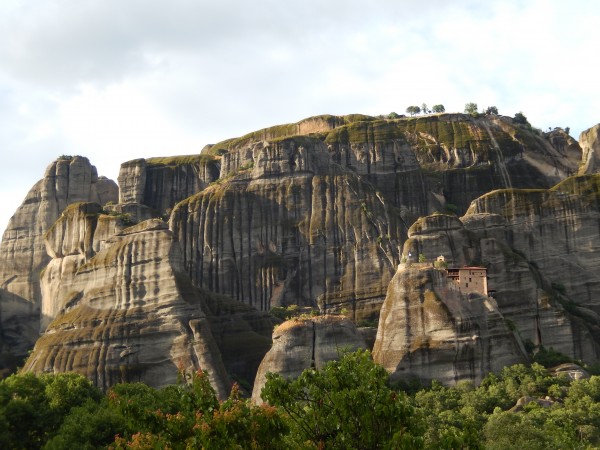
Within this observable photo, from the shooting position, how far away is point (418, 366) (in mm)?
75250

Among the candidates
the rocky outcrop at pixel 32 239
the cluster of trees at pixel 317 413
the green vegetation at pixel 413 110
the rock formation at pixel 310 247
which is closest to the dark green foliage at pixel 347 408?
the cluster of trees at pixel 317 413

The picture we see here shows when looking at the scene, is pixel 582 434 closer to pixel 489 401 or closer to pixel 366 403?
pixel 489 401

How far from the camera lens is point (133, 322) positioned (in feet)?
274

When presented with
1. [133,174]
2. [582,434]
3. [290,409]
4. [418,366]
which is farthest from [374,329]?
[290,409]

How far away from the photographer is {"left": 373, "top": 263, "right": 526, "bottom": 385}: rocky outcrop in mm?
75000

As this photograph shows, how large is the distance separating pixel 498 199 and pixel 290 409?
64151 mm

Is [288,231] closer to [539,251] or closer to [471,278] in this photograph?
[539,251]

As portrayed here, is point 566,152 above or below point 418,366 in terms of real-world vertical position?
above

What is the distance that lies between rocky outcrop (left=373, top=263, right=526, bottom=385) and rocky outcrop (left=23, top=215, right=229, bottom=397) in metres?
13.7

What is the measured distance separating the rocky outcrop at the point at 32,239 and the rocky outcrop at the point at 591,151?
5557cm

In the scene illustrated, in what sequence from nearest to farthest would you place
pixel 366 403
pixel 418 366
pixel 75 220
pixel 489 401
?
pixel 366 403 → pixel 489 401 → pixel 418 366 → pixel 75 220

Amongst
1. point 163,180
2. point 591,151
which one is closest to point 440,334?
point 591,151

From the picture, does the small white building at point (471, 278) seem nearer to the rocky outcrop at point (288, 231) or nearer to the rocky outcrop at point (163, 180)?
the rocky outcrop at point (288, 231)

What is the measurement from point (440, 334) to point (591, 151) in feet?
161
